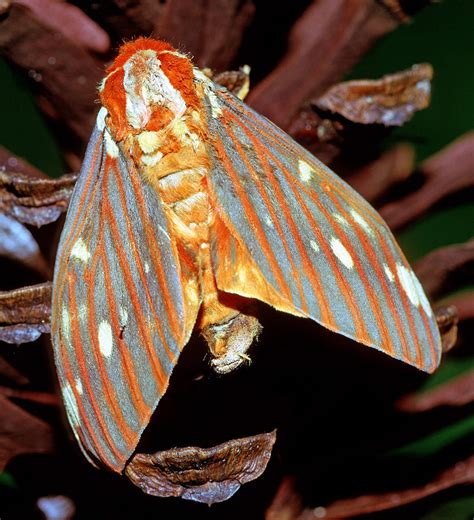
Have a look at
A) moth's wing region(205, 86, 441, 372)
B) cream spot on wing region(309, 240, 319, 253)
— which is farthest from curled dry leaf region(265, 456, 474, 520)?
cream spot on wing region(309, 240, 319, 253)

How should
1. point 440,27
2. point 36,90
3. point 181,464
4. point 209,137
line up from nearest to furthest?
point 181,464
point 36,90
point 209,137
point 440,27

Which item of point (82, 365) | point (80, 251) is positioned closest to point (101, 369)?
point (82, 365)

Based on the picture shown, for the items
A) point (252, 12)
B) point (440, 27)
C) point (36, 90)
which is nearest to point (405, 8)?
point (252, 12)

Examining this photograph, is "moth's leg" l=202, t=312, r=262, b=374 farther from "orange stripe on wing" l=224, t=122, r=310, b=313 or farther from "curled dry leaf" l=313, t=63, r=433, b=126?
"curled dry leaf" l=313, t=63, r=433, b=126

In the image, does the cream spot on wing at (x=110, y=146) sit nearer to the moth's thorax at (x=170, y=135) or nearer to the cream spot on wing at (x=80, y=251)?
the moth's thorax at (x=170, y=135)

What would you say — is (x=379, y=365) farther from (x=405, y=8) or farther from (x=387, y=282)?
(x=405, y=8)

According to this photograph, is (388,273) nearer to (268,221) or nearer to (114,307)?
(268,221)
